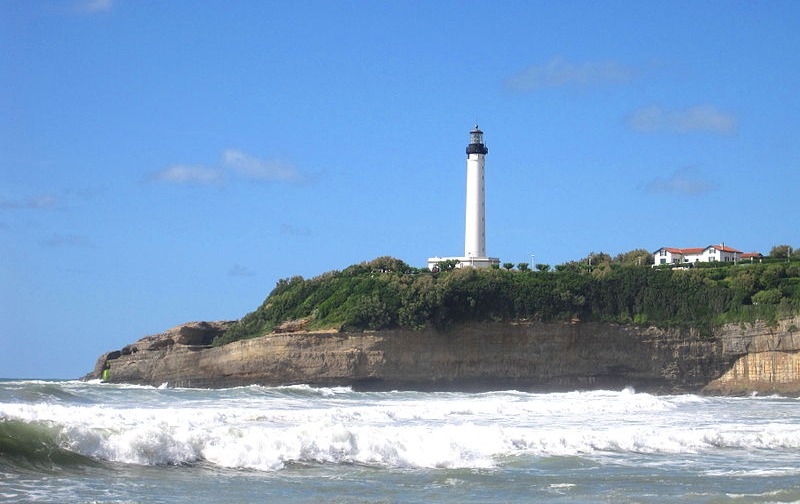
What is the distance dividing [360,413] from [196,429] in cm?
827

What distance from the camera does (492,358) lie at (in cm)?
4425

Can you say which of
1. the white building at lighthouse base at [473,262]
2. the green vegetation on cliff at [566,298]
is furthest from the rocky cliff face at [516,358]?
the white building at lighthouse base at [473,262]

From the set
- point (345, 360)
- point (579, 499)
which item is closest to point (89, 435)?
point (579, 499)

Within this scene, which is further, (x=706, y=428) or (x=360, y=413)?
(x=360, y=413)

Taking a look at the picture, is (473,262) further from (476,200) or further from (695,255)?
(695,255)

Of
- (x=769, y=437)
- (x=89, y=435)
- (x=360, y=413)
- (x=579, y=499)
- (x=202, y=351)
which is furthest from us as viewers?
(x=202, y=351)

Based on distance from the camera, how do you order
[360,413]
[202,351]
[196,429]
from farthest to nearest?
1. [202,351]
2. [360,413]
3. [196,429]

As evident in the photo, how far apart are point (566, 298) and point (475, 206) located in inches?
533

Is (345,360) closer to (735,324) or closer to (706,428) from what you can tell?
(735,324)

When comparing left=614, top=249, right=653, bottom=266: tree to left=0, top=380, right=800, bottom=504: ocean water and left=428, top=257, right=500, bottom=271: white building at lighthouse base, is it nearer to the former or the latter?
left=428, top=257, right=500, bottom=271: white building at lighthouse base

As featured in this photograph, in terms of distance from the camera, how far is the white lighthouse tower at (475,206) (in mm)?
57500

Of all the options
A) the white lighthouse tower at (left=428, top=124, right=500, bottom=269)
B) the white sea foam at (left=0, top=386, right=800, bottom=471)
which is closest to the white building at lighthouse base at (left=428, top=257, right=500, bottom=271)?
the white lighthouse tower at (left=428, top=124, right=500, bottom=269)

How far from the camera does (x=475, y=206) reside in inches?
2265

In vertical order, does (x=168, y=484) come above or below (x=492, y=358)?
below
